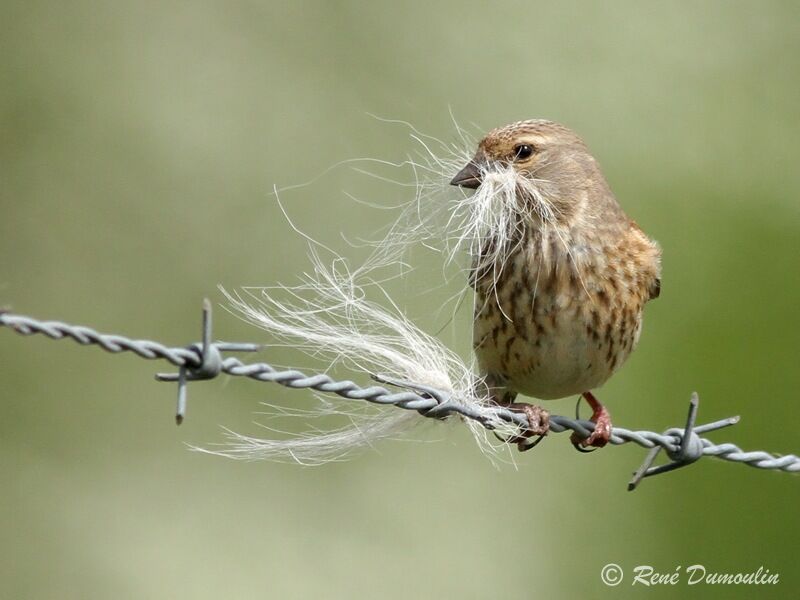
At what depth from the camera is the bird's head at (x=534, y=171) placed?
5.62 m

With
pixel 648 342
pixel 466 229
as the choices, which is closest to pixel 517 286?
pixel 466 229

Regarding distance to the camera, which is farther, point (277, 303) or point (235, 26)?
point (235, 26)

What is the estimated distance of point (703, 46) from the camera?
1326 centimetres

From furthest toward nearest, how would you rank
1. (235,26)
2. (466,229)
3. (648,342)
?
(235,26) → (648,342) → (466,229)

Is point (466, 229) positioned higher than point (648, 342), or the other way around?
point (648, 342)

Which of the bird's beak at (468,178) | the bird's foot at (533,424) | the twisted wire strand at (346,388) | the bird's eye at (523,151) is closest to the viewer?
the twisted wire strand at (346,388)

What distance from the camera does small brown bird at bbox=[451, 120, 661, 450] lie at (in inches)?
223

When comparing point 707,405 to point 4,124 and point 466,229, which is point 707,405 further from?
point 4,124

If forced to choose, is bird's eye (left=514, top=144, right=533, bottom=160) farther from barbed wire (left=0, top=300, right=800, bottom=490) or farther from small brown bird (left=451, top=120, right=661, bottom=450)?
barbed wire (left=0, top=300, right=800, bottom=490)

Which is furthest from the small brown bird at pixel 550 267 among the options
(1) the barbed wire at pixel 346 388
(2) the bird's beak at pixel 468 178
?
(1) the barbed wire at pixel 346 388

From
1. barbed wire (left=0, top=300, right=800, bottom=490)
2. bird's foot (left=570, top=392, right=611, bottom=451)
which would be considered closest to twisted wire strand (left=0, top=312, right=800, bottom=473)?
barbed wire (left=0, top=300, right=800, bottom=490)

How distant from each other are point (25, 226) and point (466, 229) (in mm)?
7904

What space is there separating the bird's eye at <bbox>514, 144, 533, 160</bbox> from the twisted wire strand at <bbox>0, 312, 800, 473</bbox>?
1188 millimetres

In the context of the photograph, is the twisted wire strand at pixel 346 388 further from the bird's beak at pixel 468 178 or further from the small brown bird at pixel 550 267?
the bird's beak at pixel 468 178
